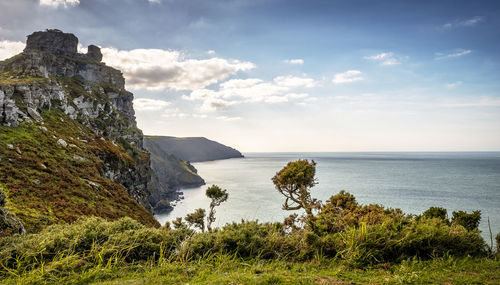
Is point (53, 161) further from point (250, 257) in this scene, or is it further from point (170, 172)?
point (170, 172)

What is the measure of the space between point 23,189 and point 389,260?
2301 cm

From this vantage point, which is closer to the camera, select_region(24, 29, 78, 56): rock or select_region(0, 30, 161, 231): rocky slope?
select_region(0, 30, 161, 231): rocky slope

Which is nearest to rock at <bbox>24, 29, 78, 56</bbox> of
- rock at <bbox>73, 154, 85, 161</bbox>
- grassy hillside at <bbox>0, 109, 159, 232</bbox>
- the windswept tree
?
grassy hillside at <bbox>0, 109, 159, 232</bbox>

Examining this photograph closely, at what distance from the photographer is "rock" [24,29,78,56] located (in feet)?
310

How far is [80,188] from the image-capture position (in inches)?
912

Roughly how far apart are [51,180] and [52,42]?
108 metres

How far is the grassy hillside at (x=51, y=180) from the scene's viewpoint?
1562 centimetres

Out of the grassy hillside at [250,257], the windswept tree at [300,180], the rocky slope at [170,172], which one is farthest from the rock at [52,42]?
the grassy hillside at [250,257]

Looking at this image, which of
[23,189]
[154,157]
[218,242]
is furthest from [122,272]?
[154,157]

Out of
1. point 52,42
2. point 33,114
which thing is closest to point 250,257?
point 33,114

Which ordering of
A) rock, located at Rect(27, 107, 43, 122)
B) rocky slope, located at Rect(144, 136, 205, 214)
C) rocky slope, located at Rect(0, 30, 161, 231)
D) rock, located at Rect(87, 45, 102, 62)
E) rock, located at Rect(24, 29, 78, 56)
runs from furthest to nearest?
rocky slope, located at Rect(144, 136, 205, 214), rock, located at Rect(87, 45, 102, 62), rock, located at Rect(24, 29, 78, 56), rock, located at Rect(27, 107, 43, 122), rocky slope, located at Rect(0, 30, 161, 231)

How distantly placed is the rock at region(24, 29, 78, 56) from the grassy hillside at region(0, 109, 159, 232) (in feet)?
273

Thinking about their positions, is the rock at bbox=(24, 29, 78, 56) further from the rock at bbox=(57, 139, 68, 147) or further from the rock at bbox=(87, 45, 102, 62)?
the rock at bbox=(57, 139, 68, 147)

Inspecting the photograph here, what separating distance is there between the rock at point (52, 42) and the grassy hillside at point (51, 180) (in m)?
83.2
